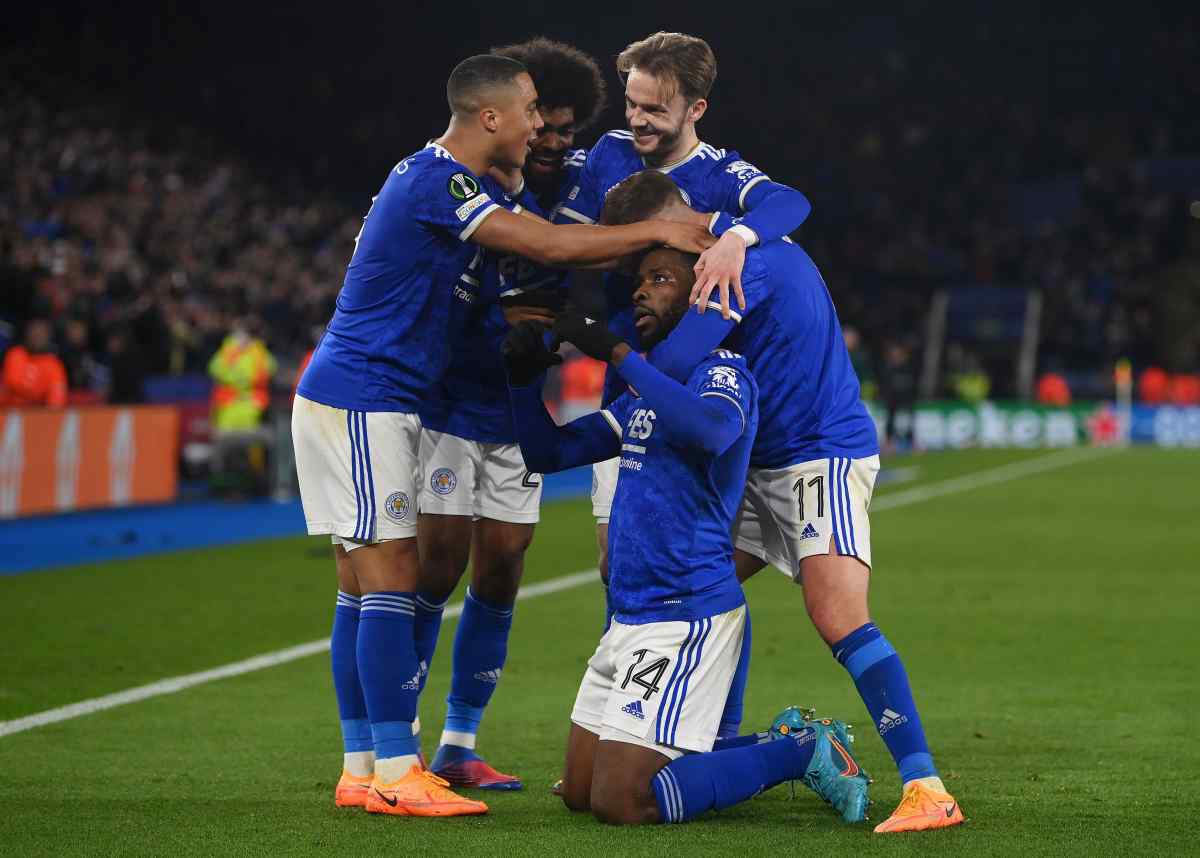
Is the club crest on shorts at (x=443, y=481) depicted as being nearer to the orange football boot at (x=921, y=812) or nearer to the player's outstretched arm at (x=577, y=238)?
the player's outstretched arm at (x=577, y=238)

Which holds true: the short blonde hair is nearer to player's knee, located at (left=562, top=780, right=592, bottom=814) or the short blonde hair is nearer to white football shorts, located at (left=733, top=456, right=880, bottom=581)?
white football shorts, located at (left=733, top=456, right=880, bottom=581)

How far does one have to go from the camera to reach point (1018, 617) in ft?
31.6

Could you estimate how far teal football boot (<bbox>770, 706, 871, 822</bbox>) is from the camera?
4660mm

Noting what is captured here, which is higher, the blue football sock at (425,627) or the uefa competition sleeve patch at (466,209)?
the uefa competition sleeve patch at (466,209)

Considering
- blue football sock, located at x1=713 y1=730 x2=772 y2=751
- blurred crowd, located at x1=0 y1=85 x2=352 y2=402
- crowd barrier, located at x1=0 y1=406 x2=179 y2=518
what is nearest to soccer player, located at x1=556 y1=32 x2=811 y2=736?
blue football sock, located at x1=713 y1=730 x2=772 y2=751

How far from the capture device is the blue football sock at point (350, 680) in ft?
16.5

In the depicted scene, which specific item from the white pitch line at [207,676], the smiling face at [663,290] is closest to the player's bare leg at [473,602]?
the smiling face at [663,290]

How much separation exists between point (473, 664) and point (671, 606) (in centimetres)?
127

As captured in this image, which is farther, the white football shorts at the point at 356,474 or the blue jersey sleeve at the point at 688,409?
the white football shorts at the point at 356,474

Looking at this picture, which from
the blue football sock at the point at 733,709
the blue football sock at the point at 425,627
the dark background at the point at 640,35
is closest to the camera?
the blue football sock at the point at 733,709

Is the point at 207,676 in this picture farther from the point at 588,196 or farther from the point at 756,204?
the point at 756,204

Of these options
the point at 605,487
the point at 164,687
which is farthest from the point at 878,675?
the point at 164,687

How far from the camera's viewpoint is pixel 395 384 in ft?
16.2

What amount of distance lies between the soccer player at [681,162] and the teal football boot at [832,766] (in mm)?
302
